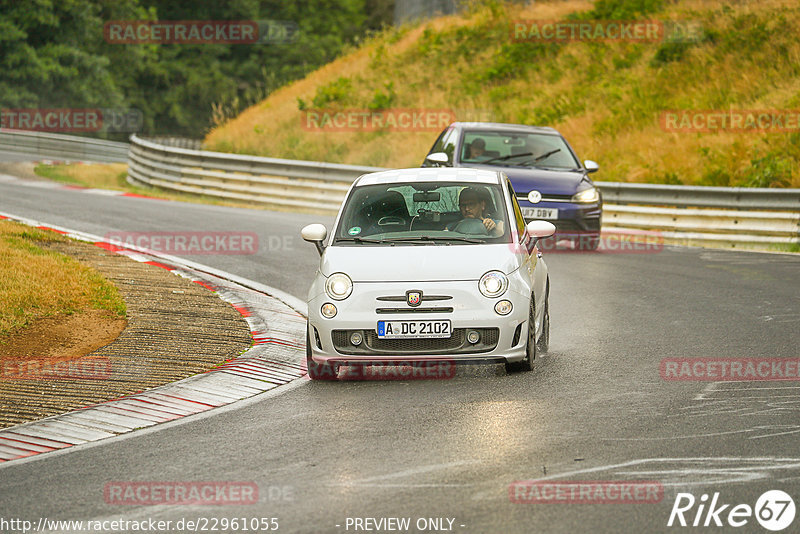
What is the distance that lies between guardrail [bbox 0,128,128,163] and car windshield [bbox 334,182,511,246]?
30682 mm

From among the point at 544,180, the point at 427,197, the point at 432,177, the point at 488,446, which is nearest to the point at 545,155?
the point at 544,180

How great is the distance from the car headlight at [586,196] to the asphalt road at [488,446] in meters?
5.41

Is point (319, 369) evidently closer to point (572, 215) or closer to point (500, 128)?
point (572, 215)

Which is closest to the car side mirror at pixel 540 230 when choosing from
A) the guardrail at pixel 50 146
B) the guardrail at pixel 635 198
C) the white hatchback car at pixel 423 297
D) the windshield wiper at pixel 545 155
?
the white hatchback car at pixel 423 297

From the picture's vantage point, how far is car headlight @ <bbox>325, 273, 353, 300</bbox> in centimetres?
851

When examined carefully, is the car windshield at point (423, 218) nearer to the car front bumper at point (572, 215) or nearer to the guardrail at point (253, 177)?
the car front bumper at point (572, 215)

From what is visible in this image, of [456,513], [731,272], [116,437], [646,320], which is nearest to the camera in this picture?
[456,513]

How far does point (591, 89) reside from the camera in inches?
1164

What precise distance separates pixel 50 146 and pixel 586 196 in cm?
2757

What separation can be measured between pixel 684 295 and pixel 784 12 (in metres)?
19.1

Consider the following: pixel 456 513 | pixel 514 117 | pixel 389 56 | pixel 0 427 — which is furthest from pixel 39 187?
pixel 456 513

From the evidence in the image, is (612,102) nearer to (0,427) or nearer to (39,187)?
(39,187)

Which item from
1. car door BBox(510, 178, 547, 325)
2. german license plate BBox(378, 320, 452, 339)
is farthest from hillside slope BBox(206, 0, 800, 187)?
german license plate BBox(378, 320, 452, 339)

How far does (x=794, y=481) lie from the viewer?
587cm
